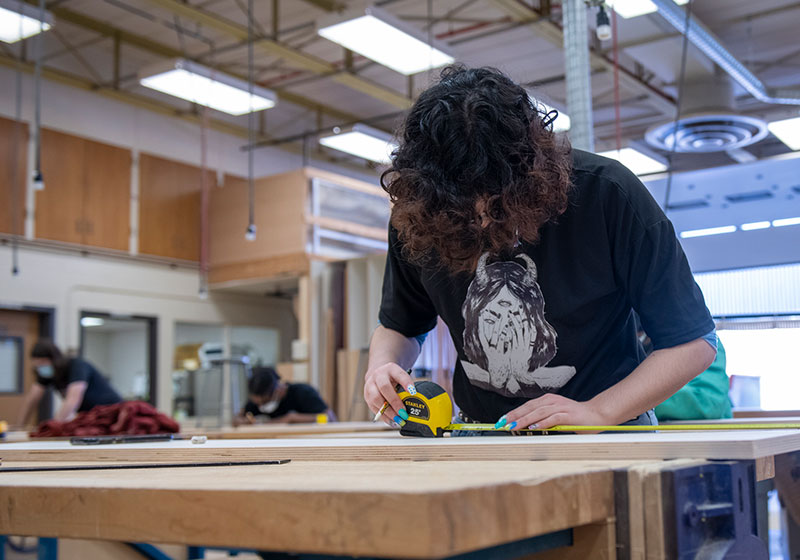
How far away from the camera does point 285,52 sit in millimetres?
8117

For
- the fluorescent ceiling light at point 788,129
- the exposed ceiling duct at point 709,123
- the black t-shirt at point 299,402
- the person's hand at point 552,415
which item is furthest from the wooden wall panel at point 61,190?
the person's hand at point 552,415

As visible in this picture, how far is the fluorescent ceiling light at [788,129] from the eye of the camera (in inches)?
260

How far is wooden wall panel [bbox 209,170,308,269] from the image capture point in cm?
916

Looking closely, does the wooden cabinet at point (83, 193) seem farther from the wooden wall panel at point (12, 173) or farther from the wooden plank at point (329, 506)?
the wooden plank at point (329, 506)

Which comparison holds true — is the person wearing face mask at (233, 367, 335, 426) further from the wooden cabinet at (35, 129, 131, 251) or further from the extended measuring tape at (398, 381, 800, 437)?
the extended measuring tape at (398, 381, 800, 437)

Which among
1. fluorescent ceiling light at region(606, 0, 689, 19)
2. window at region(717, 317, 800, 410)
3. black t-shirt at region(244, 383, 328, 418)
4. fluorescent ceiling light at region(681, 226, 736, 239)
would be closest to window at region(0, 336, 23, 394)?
black t-shirt at region(244, 383, 328, 418)

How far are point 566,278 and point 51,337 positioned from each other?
7996 millimetres

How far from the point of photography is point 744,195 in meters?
3.36

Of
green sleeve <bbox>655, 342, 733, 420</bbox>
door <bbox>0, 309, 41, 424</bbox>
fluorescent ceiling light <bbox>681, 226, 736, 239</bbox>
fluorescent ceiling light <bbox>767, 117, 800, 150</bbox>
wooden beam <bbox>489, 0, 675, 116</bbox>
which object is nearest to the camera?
Result: green sleeve <bbox>655, 342, 733, 420</bbox>

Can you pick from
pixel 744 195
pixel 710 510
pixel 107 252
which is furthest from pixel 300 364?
pixel 710 510

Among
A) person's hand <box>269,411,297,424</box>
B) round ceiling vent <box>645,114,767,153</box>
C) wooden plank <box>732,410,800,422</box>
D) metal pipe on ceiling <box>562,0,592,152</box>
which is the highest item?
round ceiling vent <box>645,114,767,153</box>

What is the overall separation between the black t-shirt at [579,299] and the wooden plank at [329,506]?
538 mm

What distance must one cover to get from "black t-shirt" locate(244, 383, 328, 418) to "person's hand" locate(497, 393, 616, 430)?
191 inches

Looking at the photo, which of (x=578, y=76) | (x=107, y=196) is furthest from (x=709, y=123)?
(x=107, y=196)
